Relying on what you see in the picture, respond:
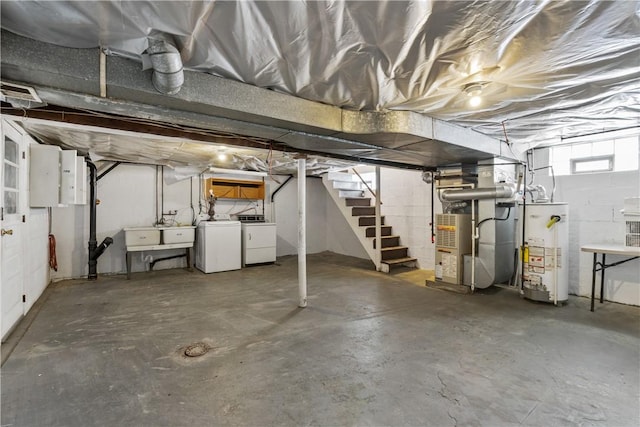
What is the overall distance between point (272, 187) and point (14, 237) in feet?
15.8

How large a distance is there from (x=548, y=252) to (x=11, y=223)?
5.75 meters

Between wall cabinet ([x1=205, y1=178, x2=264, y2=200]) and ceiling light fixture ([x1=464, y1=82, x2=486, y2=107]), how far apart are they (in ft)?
16.2

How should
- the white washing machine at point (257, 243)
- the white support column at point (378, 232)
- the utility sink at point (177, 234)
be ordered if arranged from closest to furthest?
1. the utility sink at point (177, 234)
2. the white support column at point (378, 232)
3. the white washing machine at point (257, 243)

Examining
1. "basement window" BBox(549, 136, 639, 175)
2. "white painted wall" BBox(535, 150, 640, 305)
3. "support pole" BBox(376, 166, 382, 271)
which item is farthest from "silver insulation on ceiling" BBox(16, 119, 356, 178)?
"white painted wall" BBox(535, 150, 640, 305)

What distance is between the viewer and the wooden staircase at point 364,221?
18.7 feet

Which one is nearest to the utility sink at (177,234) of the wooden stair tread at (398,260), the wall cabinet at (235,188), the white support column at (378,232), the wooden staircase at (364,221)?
the wall cabinet at (235,188)

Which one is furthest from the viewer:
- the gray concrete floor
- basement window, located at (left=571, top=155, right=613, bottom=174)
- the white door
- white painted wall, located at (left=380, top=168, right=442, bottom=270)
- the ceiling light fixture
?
white painted wall, located at (left=380, top=168, right=442, bottom=270)

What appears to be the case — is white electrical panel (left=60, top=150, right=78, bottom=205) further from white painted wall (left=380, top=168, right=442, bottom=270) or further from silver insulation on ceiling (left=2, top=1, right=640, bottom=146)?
white painted wall (left=380, top=168, right=442, bottom=270)

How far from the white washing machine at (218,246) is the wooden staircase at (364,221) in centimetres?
219

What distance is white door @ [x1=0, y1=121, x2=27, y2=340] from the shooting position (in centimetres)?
256

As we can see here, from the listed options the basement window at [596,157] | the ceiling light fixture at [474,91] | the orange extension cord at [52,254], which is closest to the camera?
the ceiling light fixture at [474,91]

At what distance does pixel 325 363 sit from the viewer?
7.43ft

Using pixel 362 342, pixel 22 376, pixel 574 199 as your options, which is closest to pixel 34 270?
pixel 22 376

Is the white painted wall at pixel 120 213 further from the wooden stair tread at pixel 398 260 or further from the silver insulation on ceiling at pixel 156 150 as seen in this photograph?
the wooden stair tread at pixel 398 260
